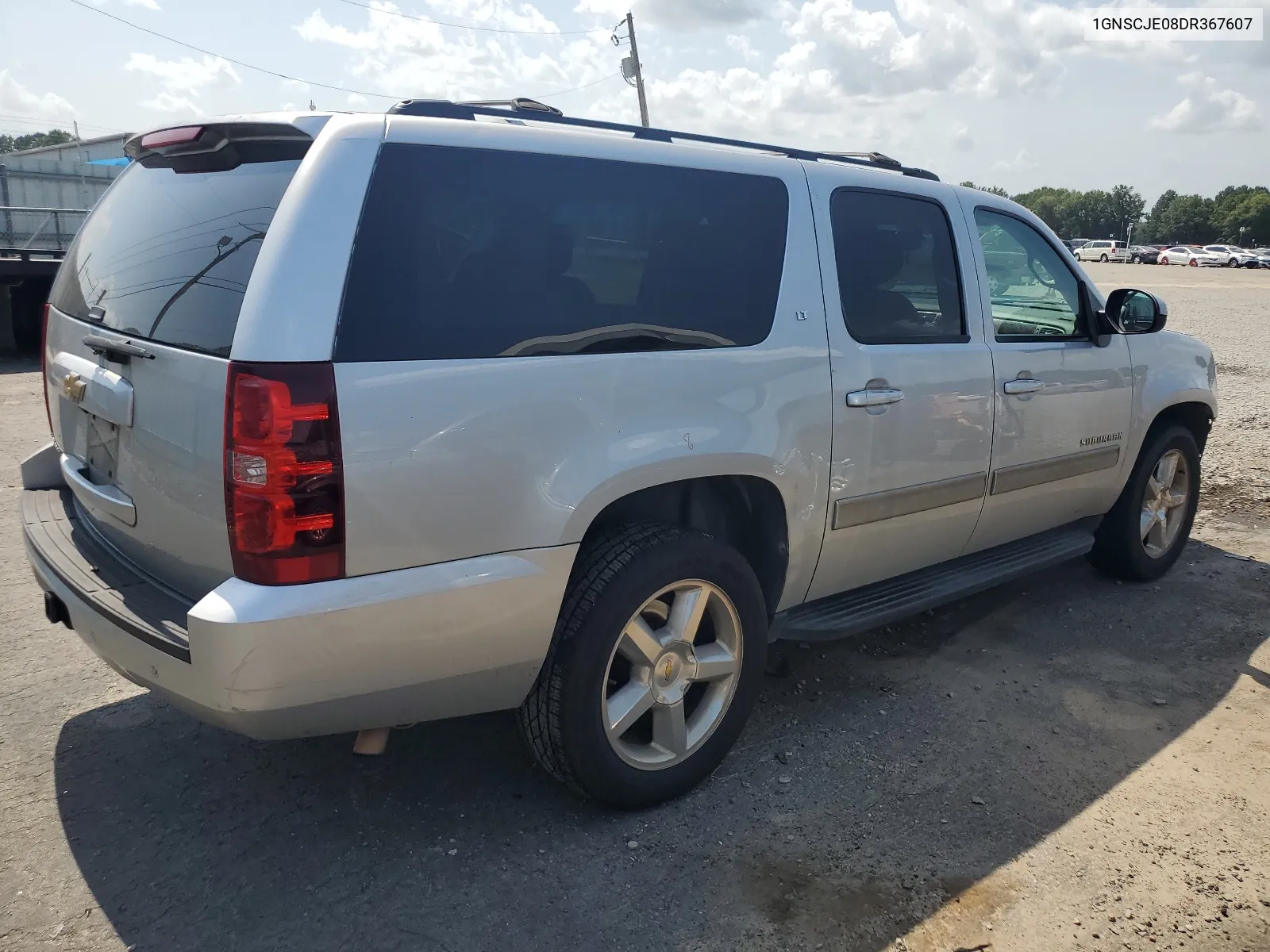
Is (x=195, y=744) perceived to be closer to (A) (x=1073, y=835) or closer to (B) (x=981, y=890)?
(B) (x=981, y=890)

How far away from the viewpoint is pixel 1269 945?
250cm

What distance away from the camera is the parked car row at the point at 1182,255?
63.4 meters

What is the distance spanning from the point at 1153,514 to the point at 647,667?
3.46 m

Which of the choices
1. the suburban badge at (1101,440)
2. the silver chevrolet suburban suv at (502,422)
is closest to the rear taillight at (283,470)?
the silver chevrolet suburban suv at (502,422)

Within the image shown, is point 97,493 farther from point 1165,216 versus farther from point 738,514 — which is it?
point 1165,216

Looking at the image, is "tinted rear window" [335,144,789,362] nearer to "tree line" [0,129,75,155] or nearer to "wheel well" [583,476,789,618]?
"wheel well" [583,476,789,618]

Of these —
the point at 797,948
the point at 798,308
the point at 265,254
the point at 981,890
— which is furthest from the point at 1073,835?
the point at 265,254

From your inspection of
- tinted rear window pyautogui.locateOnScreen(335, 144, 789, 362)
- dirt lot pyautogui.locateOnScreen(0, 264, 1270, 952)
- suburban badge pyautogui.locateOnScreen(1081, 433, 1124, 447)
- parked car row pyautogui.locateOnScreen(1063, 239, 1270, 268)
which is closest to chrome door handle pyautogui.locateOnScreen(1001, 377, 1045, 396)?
suburban badge pyautogui.locateOnScreen(1081, 433, 1124, 447)

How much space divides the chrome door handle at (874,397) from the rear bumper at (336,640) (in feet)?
3.99

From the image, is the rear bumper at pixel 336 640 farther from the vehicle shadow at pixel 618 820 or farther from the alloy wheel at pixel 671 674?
the vehicle shadow at pixel 618 820

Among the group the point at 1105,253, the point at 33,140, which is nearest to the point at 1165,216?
the point at 1105,253

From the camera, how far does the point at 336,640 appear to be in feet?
7.57

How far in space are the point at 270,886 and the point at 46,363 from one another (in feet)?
6.34

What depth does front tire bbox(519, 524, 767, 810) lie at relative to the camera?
2721 millimetres
